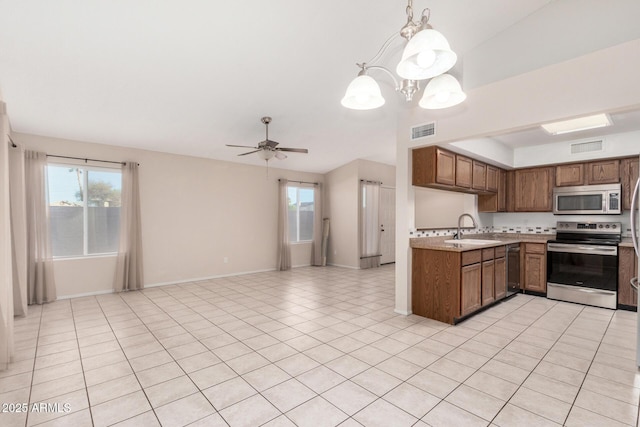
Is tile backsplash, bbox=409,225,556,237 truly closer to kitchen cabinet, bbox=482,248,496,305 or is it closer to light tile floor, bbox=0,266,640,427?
kitchen cabinet, bbox=482,248,496,305

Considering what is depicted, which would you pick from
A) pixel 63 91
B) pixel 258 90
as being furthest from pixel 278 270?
pixel 63 91

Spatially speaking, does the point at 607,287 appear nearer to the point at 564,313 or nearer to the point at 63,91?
the point at 564,313

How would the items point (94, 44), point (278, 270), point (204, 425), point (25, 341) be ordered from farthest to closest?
point (278, 270)
point (25, 341)
point (94, 44)
point (204, 425)

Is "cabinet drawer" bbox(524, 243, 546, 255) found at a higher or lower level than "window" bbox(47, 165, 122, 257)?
lower

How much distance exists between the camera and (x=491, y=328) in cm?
347

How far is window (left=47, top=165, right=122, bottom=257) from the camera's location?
4.69 meters

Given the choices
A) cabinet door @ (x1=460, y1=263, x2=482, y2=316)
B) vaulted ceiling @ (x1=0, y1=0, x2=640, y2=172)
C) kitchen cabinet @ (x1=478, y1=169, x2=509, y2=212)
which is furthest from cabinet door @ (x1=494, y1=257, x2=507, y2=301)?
vaulted ceiling @ (x1=0, y1=0, x2=640, y2=172)

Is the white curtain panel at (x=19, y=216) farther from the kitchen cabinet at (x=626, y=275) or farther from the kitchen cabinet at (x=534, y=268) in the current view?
the kitchen cabinet at (x=626, y=275)

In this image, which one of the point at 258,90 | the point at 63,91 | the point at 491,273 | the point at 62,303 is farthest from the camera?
the point at 62,303

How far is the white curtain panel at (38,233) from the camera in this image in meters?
4.31

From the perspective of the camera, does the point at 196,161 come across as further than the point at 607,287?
Yes

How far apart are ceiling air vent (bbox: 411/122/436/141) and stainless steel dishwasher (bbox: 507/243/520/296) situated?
2.30 meters

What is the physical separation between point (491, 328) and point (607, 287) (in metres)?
2.15

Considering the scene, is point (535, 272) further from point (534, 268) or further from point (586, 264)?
point (586, 264)
